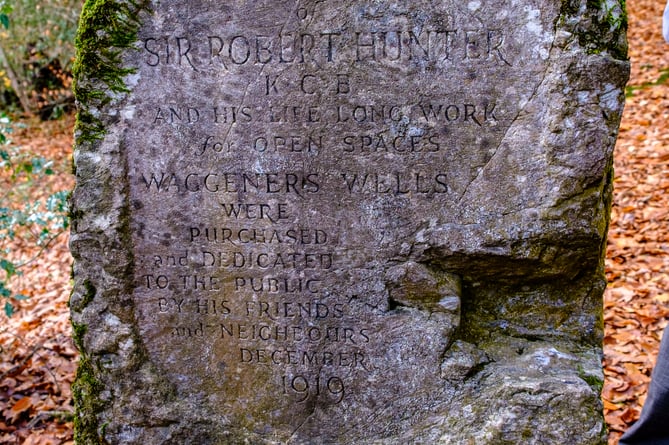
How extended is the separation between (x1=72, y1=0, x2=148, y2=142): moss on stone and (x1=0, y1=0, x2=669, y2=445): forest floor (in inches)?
67.7

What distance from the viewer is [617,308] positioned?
4.05 meters

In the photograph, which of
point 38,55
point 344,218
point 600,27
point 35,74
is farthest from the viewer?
point 35,74

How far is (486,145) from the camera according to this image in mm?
2078

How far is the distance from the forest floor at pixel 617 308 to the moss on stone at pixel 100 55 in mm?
1720

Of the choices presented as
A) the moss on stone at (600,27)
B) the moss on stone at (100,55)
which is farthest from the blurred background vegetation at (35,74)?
the moss on stone at (600,27)

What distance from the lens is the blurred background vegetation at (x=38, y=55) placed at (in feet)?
27.2

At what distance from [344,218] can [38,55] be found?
8.44m

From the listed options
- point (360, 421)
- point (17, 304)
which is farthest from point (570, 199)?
point (17, 304)

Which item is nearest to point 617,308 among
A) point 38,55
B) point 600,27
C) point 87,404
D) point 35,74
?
point 600,27

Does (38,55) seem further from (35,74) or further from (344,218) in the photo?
(344,218)

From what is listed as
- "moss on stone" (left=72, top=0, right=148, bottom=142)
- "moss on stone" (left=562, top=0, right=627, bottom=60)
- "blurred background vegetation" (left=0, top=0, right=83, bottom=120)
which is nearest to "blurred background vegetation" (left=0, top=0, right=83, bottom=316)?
"blurred background vegetation" (left=0, top=0, right=83, bottom=120)

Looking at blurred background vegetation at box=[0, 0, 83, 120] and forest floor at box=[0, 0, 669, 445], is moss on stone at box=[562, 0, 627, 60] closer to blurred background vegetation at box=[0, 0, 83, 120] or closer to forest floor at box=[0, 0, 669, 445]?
forest floor at box=[0, 0, 669, 445]

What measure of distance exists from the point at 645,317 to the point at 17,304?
4.46m

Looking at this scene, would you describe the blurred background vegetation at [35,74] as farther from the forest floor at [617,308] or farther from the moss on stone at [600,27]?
the moss on stone at [600,27]
